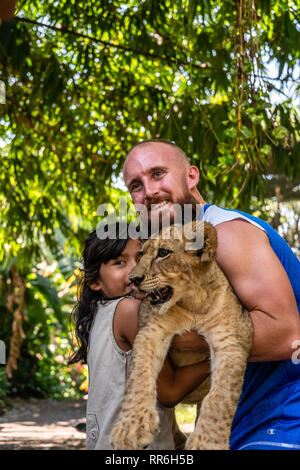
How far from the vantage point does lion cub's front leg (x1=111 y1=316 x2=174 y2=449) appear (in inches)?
74.5

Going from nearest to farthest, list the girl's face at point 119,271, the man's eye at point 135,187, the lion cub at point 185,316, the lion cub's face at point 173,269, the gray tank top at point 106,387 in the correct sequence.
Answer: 1. the lion cub at point 185,316
2. the lion cub's face at point 173,269
3. the gray tank top at point 106,387
4. the man's eye at point 135,187
5. the girl's face at point 119,271

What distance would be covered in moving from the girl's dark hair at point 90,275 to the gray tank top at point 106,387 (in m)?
0.36

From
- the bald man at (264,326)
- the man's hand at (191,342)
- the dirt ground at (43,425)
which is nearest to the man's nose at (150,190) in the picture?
the bald man at (264,326)

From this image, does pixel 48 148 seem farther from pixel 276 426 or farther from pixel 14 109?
pixel 276 426

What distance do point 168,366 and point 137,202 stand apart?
0.75 m

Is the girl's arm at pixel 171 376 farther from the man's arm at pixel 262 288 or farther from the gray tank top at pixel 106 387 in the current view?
the man's arm at pixel 262 288

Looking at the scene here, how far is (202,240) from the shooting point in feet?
7.03

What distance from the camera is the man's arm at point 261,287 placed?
2.07 meters

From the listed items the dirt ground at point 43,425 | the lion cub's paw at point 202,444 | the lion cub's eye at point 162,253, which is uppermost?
the lion cub's eye at point 162,253

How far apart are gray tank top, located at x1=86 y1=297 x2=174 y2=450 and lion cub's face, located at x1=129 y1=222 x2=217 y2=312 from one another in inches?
17.7

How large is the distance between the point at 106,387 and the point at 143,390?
23.8 inches

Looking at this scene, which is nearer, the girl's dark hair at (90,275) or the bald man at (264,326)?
the bald man at (264,326)

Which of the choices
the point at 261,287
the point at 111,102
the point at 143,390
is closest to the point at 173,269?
the point at 261,287

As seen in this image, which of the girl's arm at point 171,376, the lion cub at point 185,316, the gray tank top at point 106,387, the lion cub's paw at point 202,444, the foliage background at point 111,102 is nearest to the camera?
the lion cub's paw at point 202,444
